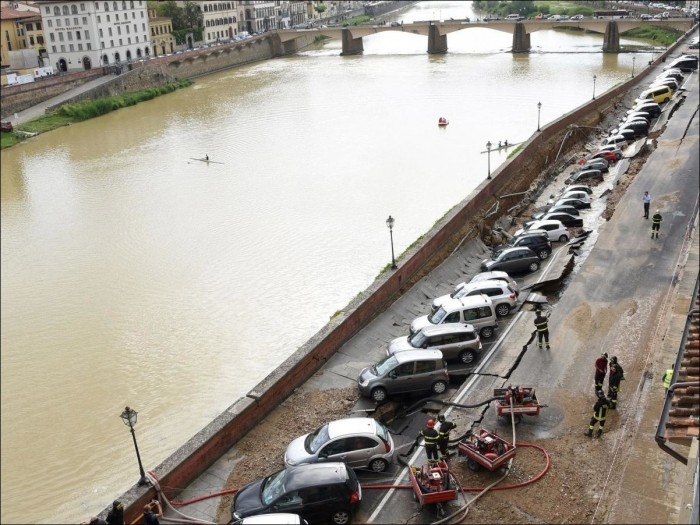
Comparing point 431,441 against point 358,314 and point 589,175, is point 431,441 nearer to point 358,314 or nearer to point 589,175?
point 358,314

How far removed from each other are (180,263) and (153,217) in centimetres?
620

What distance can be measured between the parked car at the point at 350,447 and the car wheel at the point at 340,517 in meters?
1.02

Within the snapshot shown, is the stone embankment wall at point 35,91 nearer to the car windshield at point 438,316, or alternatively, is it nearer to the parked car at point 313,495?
the car windshield at point 438,316

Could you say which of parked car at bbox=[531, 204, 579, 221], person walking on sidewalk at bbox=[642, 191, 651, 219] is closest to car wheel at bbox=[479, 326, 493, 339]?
person walking on sidewalk at bbox=[642, 191, 651, 219]

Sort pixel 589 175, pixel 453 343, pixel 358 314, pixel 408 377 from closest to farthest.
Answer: pixel 408 377 < pixel 453 343 < pixel 358 314 < pixel 589 175

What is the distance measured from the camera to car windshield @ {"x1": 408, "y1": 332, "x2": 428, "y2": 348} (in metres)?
15.3

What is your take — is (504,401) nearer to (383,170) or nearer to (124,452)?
(124,452)

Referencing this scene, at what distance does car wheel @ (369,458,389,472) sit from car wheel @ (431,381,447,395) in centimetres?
252

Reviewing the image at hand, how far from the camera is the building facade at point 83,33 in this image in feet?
214

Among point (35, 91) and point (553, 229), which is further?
point (35, 91)

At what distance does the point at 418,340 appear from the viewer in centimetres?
1538

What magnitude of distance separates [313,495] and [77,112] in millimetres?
49754

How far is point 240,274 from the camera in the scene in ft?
81.4

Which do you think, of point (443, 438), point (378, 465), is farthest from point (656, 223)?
point (378, 465)
